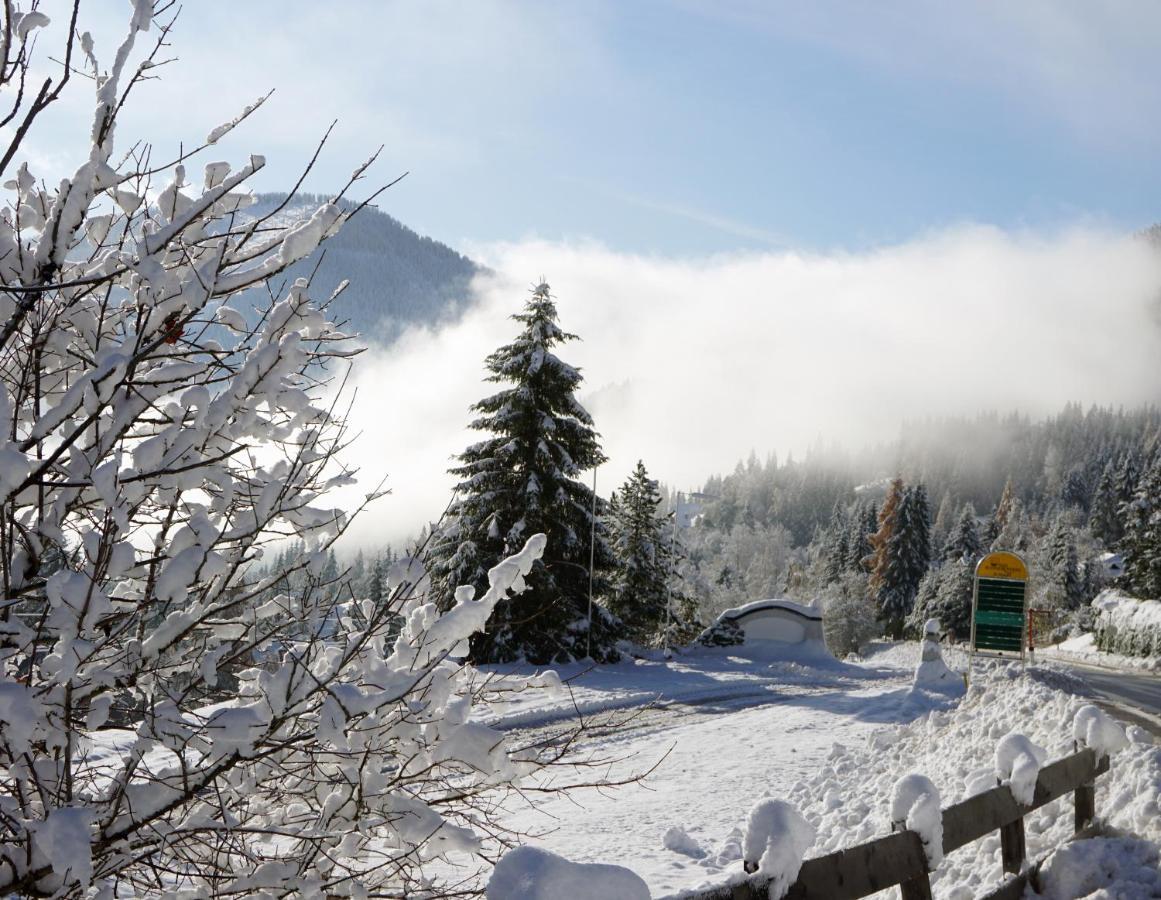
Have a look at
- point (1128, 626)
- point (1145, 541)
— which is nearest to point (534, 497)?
point (1128, 626)

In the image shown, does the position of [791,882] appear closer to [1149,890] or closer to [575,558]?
[1149,890]

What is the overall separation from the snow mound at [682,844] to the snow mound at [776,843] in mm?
4069

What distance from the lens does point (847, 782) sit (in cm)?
823

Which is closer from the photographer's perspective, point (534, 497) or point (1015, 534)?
point (534, 497)

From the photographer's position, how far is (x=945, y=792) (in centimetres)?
674

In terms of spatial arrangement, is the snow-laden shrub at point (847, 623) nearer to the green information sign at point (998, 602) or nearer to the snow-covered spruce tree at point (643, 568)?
the snow-covered spruce tree at point (643, 568)

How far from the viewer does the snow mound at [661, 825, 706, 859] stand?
258 inches

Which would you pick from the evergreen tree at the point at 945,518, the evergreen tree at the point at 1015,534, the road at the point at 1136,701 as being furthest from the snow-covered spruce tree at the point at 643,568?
the evergreen tree at the point at 945,518

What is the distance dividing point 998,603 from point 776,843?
41.8 feet

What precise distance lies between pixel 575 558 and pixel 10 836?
62.0 feet

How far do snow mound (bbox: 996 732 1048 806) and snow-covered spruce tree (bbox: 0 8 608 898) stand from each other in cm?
280

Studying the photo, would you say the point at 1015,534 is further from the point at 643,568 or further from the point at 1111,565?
the point at 643,568

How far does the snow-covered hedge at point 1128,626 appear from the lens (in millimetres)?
30469

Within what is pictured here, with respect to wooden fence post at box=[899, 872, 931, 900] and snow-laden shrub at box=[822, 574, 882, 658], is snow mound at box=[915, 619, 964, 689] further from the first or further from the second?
snow-laden shrub at box=[822, 574, 882, 658]
